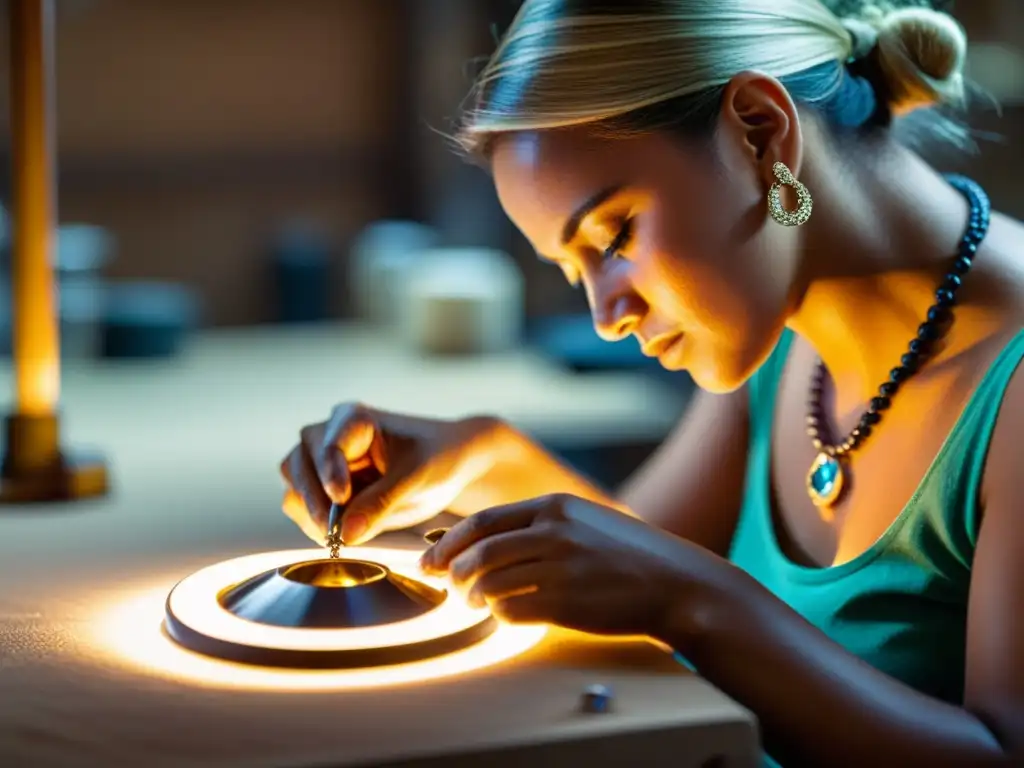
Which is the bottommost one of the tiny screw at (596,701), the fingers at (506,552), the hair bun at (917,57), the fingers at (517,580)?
the tiny screw at (596,701)

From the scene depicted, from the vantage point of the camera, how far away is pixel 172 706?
738mm

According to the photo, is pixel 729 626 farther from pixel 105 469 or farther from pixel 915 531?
pixel 105 469

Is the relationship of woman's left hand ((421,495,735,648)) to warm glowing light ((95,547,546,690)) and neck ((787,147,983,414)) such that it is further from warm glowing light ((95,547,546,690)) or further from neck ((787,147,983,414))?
neck ((787,147,983,414))

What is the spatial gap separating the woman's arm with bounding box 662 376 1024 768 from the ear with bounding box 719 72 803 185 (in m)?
0.32

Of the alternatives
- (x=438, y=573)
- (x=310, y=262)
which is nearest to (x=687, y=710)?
(x=438, y=573)

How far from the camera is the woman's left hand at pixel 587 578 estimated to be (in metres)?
0.81

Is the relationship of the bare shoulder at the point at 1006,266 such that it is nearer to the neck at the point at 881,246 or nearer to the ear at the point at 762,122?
the neck at the point at 881,246

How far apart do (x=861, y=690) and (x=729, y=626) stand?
0.09 metres

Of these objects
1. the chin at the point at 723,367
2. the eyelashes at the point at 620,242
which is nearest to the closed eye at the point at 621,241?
the eyelashes at the point at 620,242

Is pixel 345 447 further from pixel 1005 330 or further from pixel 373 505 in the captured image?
pixel 1005 330

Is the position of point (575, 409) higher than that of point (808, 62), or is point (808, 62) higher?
point (808, 62)

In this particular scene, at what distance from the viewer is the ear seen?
0.95 m

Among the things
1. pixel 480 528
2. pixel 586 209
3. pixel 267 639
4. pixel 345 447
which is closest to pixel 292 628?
pixel 267 639

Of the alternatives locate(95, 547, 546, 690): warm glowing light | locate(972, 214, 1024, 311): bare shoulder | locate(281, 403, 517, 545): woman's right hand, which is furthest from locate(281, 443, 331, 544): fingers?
locate(972, 214, 1024, 311): bare shoulder
